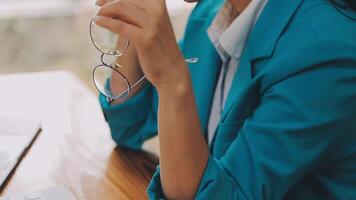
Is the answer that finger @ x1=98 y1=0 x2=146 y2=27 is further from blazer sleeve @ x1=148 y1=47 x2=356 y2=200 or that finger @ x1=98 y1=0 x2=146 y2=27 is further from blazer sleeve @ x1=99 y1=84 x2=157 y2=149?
blazer sleeve @ x1=99 y1=84 x2=157 y2=149

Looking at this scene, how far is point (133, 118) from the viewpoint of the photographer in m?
1.25

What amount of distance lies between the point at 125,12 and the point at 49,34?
6.82ft

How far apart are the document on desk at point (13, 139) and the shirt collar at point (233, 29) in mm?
438

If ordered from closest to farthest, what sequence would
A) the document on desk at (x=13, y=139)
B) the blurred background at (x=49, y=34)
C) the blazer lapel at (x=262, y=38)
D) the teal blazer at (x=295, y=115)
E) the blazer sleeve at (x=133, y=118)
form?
the teal blazer at (x=295, y=115) < the blazer lapel at (x=262, y=38) < the document on desk at (x=13, y=139) < the blazer sleeve at (x=133, y=118) < the blurred background at (x=49, y=34)

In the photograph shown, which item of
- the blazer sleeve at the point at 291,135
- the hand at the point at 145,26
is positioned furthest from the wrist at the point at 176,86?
the blazer sleeve at the point at 291,135

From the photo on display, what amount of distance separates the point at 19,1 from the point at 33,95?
1.33 metres

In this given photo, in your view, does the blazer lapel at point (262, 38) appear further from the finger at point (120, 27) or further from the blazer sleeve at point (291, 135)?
the finger at point (120, 27)

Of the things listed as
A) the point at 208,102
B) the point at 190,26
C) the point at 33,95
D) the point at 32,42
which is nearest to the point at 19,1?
the point at 32,42

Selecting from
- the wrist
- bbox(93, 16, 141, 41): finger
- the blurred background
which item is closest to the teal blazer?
the wrist

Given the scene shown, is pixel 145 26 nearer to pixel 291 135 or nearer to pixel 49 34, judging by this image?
pixel 291 135

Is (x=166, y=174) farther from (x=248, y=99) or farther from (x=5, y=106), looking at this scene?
(x=5, y=106)

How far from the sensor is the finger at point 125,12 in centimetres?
73

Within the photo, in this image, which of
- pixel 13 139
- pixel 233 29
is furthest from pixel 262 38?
pixel 13 139

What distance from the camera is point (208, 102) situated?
1.18 metres
